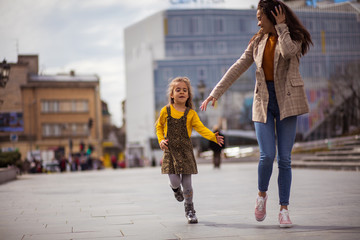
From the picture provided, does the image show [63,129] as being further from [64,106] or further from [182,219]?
[182,219]

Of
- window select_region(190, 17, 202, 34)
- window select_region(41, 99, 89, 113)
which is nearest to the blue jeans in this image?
window select_region(41, 99, 89, 113)

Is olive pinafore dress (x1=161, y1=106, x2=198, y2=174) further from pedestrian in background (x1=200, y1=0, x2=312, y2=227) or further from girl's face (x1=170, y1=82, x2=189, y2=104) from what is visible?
pedestrian in background (x1=200, y1=0, x2=312, y2=227)

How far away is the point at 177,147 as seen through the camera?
639 cm

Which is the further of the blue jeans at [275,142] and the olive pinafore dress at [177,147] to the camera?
the olive pinafore dress at [177,147]

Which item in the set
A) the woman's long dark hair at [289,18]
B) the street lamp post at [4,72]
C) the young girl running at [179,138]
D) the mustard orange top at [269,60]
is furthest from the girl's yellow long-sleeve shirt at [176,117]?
the street lamp post at [4,72]

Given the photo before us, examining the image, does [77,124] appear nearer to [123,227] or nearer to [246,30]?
[246,30]

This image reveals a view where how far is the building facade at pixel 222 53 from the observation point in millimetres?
84375

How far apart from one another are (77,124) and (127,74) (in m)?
27.7

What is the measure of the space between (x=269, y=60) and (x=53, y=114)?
7129 centimetres

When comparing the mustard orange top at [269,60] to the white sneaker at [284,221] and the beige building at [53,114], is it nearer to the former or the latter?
the white sneaker at [284,221]

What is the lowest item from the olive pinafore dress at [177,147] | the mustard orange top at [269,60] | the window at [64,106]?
the olive pinafore dress at [177,147]

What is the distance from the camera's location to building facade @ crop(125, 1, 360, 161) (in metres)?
84.4

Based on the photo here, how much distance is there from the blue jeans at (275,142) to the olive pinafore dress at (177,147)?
0.91m

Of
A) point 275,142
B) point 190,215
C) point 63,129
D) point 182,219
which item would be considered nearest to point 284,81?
point 275,142
